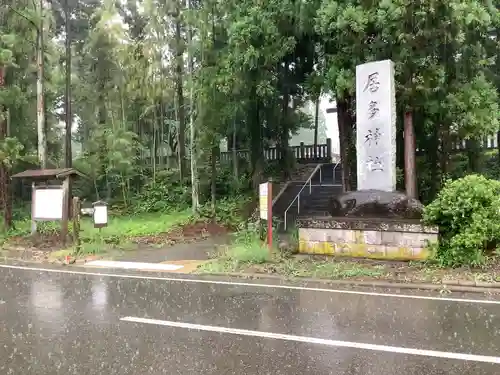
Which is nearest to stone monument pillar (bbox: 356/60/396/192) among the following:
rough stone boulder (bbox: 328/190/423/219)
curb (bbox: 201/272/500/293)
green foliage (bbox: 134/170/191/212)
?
rough stone boulder (bbox: 328/190/423/219)

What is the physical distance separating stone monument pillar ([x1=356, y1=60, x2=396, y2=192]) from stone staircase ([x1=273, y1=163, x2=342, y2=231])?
4564 mm

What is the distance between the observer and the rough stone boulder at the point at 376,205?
9375 mm

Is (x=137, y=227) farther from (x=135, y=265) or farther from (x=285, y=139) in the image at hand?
(x=285, y=139)

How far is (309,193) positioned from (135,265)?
930cm

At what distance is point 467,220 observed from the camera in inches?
328

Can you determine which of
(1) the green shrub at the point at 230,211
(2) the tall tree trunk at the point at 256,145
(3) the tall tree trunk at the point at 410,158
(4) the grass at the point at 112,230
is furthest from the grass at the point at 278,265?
(2) the tall tree trunk at the point at 256,145

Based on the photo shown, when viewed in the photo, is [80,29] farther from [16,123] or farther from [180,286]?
[180,286]

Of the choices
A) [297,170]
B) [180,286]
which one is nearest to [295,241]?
[180,286]

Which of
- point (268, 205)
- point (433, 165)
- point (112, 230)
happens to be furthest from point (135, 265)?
point (433, 165)

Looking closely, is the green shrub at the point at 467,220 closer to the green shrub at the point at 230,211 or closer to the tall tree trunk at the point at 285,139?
the green shrub at the point at 230,211

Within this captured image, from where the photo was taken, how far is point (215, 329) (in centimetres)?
531

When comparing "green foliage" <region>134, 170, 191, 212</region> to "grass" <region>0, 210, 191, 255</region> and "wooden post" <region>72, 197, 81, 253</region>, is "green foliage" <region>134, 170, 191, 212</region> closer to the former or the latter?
"grass" <region>0, 210, 191, 255</region>

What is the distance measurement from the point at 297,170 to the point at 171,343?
56.3 ft

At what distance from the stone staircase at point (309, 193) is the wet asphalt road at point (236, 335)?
833 centimetres
